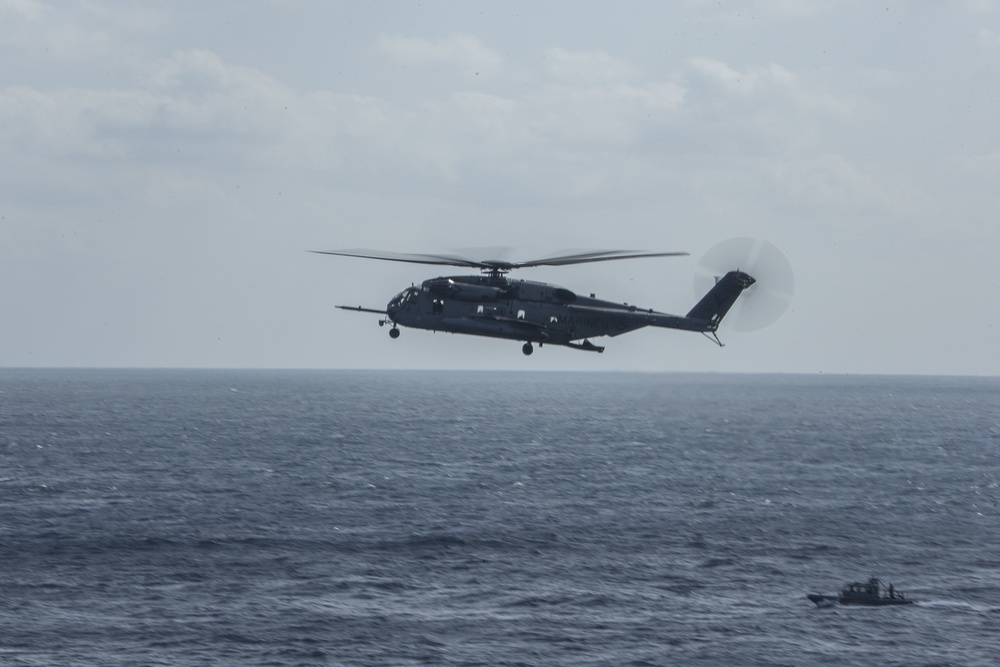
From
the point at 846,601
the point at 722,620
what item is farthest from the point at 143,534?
the point at 846,601

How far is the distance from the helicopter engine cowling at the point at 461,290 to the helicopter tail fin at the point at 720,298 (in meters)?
10.7

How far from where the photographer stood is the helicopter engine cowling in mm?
50594

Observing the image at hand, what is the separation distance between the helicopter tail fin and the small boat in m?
61.0

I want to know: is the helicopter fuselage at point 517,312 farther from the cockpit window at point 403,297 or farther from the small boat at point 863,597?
the small boat at point 863,597

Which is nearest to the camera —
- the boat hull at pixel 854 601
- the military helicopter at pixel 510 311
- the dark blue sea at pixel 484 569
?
the military helicopter at pixel 510 311

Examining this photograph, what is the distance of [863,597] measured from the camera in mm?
106750

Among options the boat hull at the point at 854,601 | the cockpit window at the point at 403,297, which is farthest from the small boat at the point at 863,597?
the cockpit window at the point at 403,297

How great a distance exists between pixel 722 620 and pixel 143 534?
71.8 m

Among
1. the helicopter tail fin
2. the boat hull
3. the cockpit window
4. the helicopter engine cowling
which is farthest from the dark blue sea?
the helicopter engine cowling

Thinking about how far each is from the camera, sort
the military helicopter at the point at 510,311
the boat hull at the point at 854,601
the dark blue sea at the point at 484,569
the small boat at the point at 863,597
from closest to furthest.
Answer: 1. the military helicopter at the point at 510,311
2. the dark blue sea at the point at 484,569
3. the small boat at the point at 863,597
4. the boat hull at the point at 854,601

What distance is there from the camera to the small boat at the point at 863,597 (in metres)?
106

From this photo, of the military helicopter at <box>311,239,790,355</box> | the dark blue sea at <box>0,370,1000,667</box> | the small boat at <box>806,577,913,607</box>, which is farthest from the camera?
the small boat at <box>806,577,913,607</box>

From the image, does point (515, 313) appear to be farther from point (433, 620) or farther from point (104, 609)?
A: point (104, 609)

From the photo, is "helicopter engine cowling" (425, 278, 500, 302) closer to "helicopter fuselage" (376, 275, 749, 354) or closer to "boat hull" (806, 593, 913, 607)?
"helicopter fuselage" (376, 275, 749, 354)
